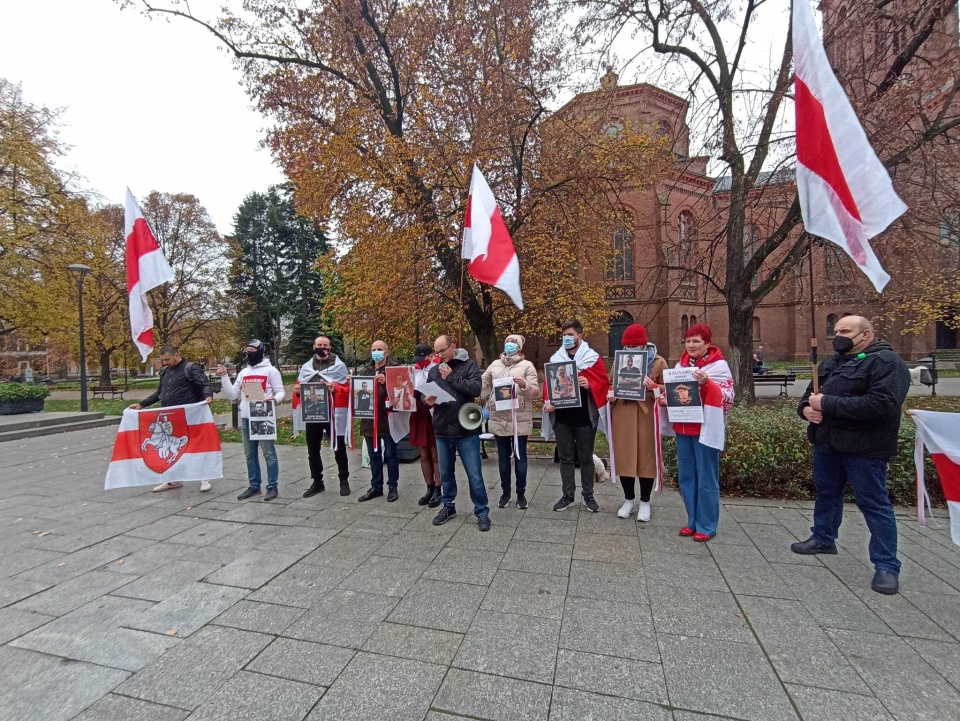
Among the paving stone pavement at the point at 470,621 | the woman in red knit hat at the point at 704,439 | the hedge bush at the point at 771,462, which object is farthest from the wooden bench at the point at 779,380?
the woman in red knit hat at the point at 704,439

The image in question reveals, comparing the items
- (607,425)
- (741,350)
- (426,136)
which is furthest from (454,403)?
(741,350)

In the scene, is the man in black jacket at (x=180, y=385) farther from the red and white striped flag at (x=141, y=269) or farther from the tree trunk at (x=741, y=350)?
the tree trunk at (x=741, y=350)

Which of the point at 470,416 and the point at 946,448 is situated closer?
the point at 946,448

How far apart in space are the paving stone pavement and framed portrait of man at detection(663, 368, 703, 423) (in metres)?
1.17

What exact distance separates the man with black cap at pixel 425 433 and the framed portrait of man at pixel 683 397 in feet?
8.66

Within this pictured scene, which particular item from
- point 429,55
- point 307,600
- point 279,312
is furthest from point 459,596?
point 279,312

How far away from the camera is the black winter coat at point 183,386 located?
6.55 m

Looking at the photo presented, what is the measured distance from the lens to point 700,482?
14.7 feet

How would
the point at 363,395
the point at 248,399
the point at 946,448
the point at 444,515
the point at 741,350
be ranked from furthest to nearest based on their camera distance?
1. the point at 741,350
2. the point at 248,399
3. the point at 363,395
4. the point at 444,515
5. the point at 946,448

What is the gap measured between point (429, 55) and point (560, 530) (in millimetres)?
10948

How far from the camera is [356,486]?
22.4 feet

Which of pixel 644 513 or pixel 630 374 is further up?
pixel 630 374

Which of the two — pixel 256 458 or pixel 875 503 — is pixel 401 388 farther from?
pixel 875 503

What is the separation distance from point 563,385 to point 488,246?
1916 mm
